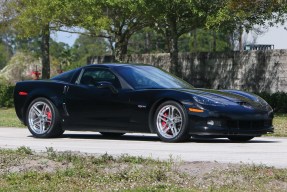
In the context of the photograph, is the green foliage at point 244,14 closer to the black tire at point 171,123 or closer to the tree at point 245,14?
the tree at point 245,14

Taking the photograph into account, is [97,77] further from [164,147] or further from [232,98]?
[164,147]

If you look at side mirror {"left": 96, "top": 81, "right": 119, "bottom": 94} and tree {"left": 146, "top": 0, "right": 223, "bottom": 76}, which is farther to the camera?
tree {"left": 146, "top": 0, "right": 223, "bottom": 76}

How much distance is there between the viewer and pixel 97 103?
12.8 m

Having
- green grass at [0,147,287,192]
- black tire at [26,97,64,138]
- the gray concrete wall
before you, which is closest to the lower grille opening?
black tire at [26,97,64,138]

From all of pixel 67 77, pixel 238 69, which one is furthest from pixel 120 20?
pixel 67 77

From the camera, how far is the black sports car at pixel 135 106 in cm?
1173

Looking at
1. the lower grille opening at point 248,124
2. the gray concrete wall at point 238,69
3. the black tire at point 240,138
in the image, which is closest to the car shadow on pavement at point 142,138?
the black tire at point 240,138

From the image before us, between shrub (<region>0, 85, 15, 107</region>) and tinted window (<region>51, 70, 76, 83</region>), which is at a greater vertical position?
tinted window (<region>51, 70, 76, 83</region>)

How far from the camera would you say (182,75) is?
31.4 meters

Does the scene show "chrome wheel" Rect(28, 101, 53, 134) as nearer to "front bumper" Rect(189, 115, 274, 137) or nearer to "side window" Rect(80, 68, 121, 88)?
"side window" Rect(80, 68, 121, 88)

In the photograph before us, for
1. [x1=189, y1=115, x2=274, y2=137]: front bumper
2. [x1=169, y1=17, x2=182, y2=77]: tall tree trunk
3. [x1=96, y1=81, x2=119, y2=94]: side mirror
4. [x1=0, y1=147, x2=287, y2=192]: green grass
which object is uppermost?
[x1=169, y1=17, x2=182, y2=77]: tall tree trunk

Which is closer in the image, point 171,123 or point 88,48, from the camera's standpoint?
point 171,123

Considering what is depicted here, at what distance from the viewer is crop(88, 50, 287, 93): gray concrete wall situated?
2779 cm

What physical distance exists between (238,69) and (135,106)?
17.3 metres
